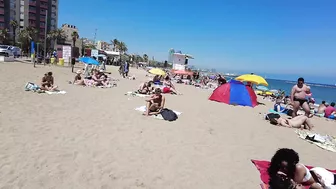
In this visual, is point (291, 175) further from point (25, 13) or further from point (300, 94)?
point (25, 13)

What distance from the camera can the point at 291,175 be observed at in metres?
3.05

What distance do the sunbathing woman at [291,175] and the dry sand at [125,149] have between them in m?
0.59

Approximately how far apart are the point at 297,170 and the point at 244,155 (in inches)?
65.3

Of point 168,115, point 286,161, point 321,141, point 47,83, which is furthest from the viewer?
point 47,83

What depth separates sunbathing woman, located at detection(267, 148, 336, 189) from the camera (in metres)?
2.96

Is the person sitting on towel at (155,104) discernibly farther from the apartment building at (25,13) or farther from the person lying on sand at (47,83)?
the apartment building at (25,13)

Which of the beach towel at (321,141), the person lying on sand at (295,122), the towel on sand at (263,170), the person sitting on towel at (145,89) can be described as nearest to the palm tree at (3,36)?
the person sitting on towel at (145,89)

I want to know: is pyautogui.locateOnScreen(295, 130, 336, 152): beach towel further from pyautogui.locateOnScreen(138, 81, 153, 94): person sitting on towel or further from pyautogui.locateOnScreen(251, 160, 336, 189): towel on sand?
pyautogui.locateOnScreen(138, 81, 153, 94): person sitting on towel

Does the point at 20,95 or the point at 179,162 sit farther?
the point at 20,95

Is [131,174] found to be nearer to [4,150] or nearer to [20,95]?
[4,150]

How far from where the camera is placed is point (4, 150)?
145 inches

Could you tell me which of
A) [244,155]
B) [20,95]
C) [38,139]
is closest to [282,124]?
[244,155]

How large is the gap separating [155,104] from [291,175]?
4.70 metres

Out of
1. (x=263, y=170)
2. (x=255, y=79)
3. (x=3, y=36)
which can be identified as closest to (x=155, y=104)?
(x=263, y=170)
